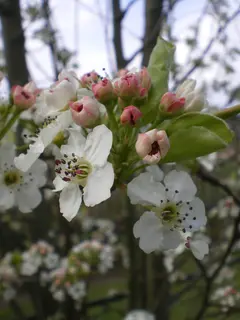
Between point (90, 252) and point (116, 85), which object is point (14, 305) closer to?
point (90, 252)

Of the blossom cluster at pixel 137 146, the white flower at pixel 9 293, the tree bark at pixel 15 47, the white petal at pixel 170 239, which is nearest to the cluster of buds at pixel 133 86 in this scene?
the blossom cluster at pixel 137 146

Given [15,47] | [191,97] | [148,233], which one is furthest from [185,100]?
[15,47]

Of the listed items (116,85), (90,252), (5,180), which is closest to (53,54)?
(90,252)

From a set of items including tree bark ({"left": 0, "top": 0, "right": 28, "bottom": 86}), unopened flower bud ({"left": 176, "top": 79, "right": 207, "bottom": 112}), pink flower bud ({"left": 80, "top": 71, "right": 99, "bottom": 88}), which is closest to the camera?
unopened flower bud ({"left": 176, "top": 79, "right": 207, "bottom": 112})

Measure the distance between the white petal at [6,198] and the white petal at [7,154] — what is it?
49 mm

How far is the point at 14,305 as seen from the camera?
10.1 ft

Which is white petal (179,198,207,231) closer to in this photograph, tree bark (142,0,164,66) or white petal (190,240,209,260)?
Answer: white petal (190,240,209,260)

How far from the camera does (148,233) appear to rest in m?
0.64

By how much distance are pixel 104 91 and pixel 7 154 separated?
0.95 ft

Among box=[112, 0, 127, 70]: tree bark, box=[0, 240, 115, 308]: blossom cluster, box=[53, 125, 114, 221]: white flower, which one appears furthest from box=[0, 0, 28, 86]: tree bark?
box=[53, 125, 114, 221]: white flower

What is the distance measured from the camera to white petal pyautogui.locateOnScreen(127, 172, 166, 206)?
0.62 meters

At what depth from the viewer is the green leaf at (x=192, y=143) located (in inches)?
21.7

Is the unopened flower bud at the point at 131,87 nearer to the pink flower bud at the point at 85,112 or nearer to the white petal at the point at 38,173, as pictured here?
the pink flower bud at the point at 85,112

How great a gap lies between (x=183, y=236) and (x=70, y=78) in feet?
1.09
